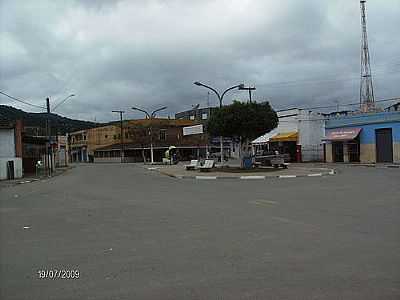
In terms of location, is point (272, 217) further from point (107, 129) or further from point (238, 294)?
point (107, 129)

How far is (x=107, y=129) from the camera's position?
342 feet

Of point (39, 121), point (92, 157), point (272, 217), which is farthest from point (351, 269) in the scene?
point (92, 157)

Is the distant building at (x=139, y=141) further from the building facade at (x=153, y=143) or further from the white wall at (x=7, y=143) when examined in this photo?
the white wall at (x=7, y=143)

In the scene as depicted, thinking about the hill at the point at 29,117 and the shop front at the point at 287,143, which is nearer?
the hill at the point at 29,117

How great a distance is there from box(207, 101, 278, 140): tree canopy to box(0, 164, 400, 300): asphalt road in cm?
1917

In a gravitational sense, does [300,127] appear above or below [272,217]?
above

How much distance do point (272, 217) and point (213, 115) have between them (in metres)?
23.5
